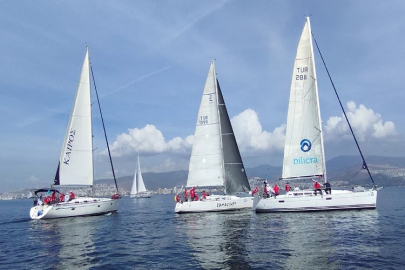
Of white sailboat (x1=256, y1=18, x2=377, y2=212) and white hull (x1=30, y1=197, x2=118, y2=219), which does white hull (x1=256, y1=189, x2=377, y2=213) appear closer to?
white sailboat (x1=256, y1=18, x2=377, y2=212)

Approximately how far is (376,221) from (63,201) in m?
28.3

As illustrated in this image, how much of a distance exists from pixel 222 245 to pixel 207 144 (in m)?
18.4

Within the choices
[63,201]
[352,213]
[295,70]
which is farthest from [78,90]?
[352,213]

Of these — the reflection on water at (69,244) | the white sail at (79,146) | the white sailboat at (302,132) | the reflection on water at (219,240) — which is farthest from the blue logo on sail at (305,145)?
the white sail at (79,146)

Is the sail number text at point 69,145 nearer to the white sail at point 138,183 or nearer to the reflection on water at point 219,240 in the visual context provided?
the reflection on water at point 219,240

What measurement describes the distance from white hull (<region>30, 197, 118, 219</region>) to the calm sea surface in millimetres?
5418

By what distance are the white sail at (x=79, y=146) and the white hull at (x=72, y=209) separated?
277 centimetres

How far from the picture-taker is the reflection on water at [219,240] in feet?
44.7

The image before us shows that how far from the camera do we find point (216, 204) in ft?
105

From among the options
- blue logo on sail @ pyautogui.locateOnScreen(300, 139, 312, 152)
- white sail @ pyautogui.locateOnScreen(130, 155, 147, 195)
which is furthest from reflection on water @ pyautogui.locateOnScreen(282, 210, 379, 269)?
white sail @ pyautogui.locateOnScreen(130, 155, 147, 195)

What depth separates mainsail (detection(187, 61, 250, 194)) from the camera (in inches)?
1339

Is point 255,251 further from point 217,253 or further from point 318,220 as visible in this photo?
point 318,220

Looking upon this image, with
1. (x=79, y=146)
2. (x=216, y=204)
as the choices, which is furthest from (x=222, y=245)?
(x=79, y=146)

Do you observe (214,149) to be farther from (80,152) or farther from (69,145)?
(69,145)
